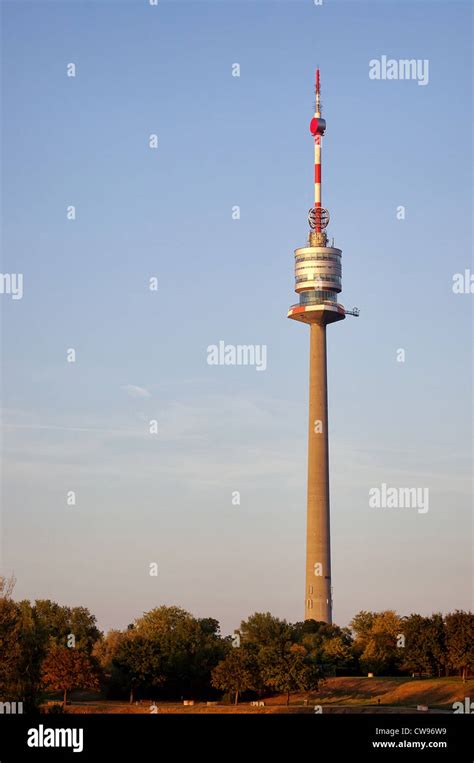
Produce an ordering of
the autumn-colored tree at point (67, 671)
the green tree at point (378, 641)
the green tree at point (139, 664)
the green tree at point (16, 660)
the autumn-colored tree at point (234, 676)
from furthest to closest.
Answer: the green tree at point (378, 641)
the green tree at point (139, 664)
the autumn-colored tree at point (234, 676)
the autumn-colored tree at point (67, 671)
the green tree at point (16, 660)

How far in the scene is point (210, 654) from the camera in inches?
5507

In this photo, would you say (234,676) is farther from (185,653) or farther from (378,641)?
(378,641)

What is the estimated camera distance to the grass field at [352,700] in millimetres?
121750

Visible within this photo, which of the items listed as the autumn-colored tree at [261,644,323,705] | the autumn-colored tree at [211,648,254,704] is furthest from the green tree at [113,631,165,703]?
the autumn-colored tree at [261,644,323,705]

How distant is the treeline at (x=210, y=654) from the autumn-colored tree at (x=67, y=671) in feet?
0.32

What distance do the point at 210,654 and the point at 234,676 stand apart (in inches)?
407

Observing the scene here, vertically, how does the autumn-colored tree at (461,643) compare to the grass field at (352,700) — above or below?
above

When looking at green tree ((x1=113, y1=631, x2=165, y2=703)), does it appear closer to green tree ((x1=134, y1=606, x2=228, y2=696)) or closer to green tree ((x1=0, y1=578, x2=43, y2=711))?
green tree ((x1=134, y1=606, x2=228, y2=696))

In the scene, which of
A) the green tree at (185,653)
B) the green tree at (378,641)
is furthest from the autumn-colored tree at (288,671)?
the green tree at (378,641)

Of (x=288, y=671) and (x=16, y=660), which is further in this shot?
(x=288, y=671)

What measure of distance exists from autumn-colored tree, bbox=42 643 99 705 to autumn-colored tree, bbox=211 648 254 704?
12.1 meters

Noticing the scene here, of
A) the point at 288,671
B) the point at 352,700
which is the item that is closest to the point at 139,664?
the point at 288,671

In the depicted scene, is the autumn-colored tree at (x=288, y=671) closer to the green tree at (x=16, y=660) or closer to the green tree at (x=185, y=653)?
the green tree at (x=185, y=653)
